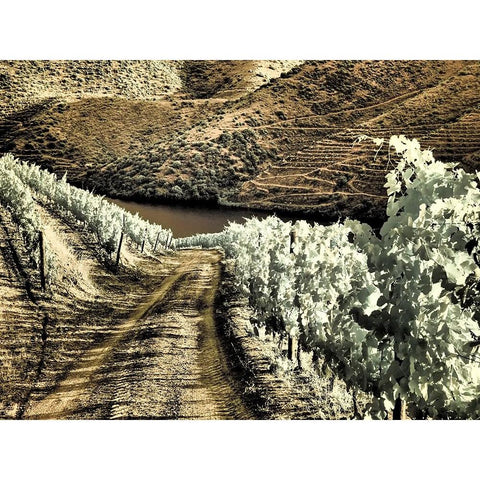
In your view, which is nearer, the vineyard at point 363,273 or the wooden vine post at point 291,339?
the vineyard at point 363,273

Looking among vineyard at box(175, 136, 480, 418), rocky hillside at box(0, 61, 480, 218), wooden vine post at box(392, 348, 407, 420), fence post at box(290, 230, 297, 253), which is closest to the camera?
vineyard at box(175, 136, 480, 418)

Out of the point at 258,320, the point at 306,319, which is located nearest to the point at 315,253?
the point at 306,319

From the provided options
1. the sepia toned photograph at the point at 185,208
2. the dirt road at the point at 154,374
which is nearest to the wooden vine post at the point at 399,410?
the sepia toned photograph at the point at 185,208

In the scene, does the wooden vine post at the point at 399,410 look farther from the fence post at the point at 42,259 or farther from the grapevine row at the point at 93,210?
the fence post at the point at 42,259

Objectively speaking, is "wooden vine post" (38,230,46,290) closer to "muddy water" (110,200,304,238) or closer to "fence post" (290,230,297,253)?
"muddy water" (110,200,304,238)

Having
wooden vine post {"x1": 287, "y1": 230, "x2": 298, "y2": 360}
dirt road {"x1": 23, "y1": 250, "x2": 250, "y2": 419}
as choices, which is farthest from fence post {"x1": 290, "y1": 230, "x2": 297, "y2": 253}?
dirt road {"x1": 23, "y1": 250, "x2": 250, "y2": 419}

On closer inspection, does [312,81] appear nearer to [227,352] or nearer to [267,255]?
[267,255]
